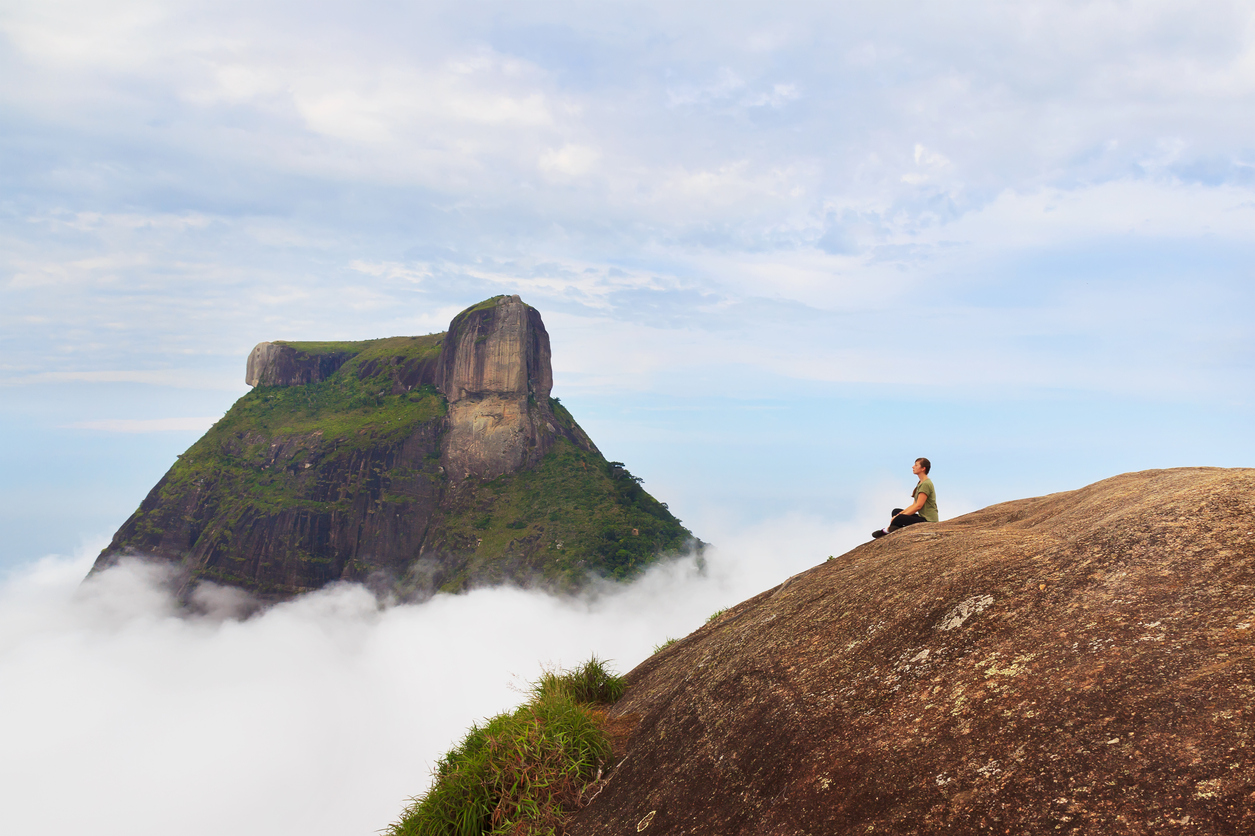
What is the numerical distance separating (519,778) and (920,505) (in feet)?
27.7

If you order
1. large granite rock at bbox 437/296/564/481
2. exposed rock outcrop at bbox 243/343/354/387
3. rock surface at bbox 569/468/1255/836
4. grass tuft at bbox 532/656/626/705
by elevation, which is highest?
exposed rock outcrop at bbox 243/343/354/387

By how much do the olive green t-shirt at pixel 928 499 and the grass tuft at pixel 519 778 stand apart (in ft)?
24.8

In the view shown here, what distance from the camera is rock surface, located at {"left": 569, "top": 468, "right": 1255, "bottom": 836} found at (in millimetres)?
3539

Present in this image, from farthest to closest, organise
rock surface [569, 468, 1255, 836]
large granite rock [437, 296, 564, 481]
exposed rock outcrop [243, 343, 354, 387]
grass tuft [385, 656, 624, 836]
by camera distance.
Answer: exposed rock outcrop [243, 343, 354, 387] < large granite rock [437, 296, 564, 481] < grass tuft [385, 656, 624, 836] < rock surface [569, 468, 1255, 836]

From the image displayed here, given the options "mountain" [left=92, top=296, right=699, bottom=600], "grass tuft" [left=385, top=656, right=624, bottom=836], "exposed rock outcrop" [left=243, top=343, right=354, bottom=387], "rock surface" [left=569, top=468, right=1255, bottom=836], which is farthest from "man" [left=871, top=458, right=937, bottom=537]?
"exposed rock outcrop" [left=243, top=343, right=354, bottom=387]

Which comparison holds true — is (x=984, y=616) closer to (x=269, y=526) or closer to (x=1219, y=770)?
(x=1219, y=770)

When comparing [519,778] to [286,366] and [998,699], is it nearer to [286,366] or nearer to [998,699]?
[998,699]

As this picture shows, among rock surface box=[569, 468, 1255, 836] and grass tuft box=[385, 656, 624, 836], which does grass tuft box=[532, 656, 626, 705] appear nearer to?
grass tuft box=[385, 656, 624, 836]

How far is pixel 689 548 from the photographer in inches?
4882

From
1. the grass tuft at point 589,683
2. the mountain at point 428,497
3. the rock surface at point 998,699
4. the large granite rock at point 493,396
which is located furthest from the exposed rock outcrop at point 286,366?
the rock surface at point 998,699

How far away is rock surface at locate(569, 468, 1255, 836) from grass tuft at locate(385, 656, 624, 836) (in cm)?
A: 33

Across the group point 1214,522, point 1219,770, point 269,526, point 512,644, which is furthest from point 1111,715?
point 269,526

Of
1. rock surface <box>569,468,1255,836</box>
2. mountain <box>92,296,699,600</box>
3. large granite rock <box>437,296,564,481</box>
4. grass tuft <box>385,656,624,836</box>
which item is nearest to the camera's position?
rock surface <box>569,468,1255,836</box>

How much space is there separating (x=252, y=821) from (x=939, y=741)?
12364 centimetres
